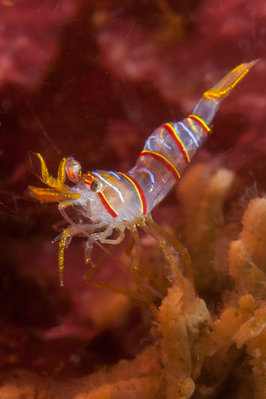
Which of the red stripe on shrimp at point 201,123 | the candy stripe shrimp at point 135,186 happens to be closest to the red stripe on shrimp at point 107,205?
the candy stripe shrimp at point 135,186

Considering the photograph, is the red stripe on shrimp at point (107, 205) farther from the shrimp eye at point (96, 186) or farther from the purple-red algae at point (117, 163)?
the purple-red algae at point (117, 163)

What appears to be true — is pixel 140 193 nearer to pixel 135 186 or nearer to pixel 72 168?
pixel 135 186

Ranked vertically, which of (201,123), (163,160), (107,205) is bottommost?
(107,205)

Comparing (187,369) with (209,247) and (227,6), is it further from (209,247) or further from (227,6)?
(227,6)

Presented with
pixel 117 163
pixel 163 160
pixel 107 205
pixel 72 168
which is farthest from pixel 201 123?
pixel 72 168

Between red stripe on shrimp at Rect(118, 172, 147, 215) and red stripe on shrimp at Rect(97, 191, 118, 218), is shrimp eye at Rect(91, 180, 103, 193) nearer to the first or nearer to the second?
red stripe on shrimp at Rect(97, 191, 118, 218)

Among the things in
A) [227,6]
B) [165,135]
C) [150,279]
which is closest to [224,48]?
[227,6]
